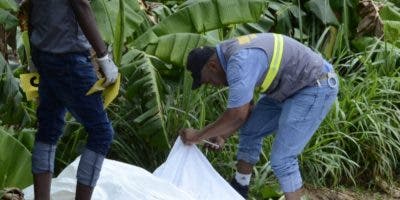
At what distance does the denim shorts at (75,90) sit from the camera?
4.12 meters

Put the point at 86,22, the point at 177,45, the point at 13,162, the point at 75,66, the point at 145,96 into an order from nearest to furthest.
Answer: the point at 86,22, the point at 75,66, the point at 13,162, the point at 145,96, the point at 177,45

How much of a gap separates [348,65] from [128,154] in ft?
8.20

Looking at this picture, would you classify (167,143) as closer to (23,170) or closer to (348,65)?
(23,170)

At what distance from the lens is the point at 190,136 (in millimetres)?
4914

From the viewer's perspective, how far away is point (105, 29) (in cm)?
589

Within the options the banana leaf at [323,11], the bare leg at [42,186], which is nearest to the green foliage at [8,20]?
the bare leg at [42,186]

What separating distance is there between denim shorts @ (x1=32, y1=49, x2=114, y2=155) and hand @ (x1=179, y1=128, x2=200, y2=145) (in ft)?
2.40

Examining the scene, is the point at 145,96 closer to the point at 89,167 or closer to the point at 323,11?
the point at 89,167

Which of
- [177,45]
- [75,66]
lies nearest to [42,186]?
[75,66]

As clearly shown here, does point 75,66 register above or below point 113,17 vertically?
above

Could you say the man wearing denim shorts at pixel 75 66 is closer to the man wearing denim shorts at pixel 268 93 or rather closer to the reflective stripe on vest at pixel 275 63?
the man wearing denim shorts at pixel 268 93

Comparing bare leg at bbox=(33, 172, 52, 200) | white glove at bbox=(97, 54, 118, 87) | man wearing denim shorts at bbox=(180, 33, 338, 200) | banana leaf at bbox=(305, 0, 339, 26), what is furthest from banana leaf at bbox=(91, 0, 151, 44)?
banana leaf at bbox=(305, 0, 339, 26)

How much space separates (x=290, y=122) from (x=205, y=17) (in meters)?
1.74

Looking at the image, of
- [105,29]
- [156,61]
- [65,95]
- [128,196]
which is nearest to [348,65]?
[156,61]
